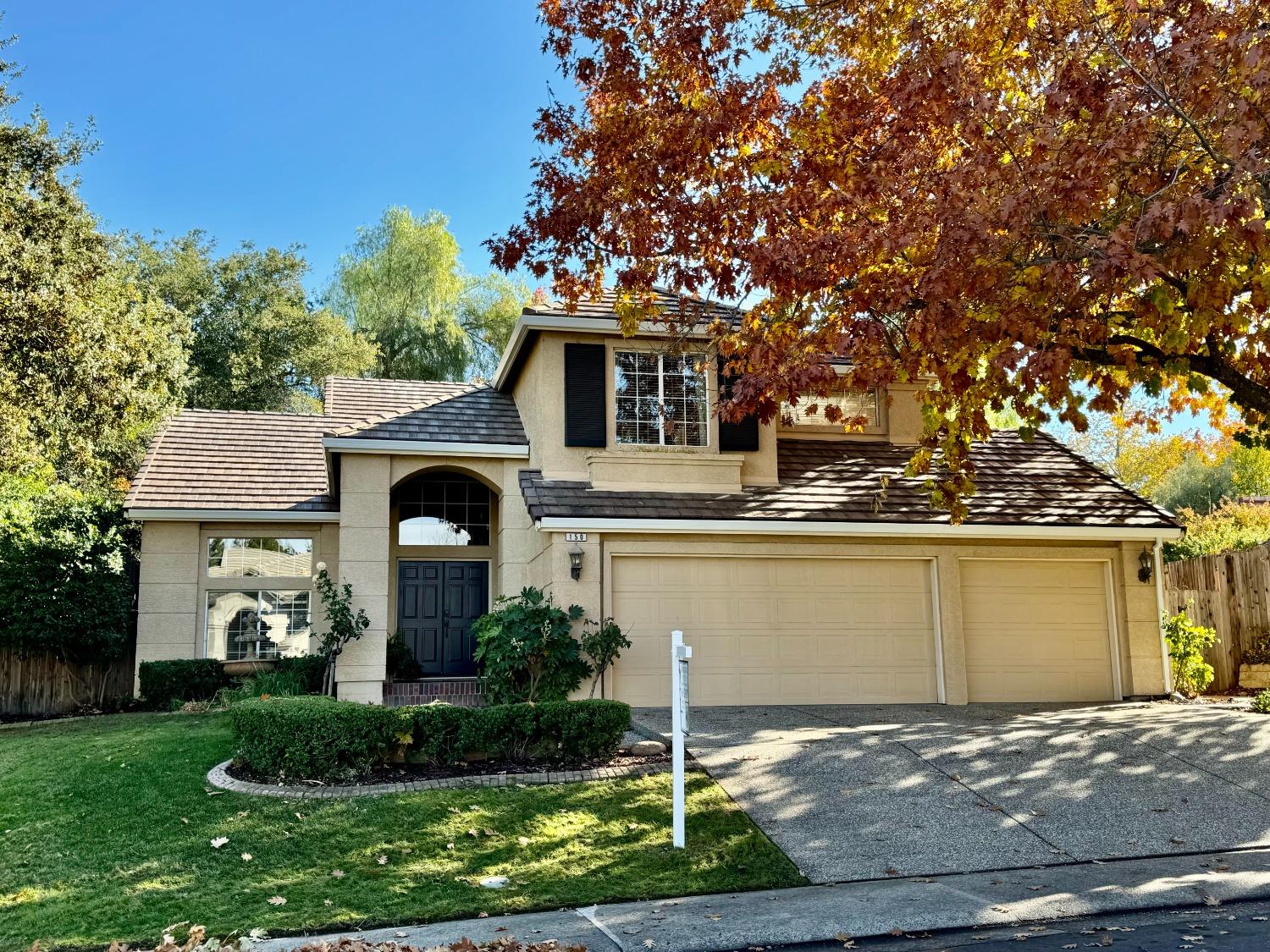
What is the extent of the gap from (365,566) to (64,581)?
5.81 metres

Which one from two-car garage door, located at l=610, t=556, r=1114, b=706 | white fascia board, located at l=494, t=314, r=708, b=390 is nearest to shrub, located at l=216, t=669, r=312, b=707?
two-car garage door, located at l=610, t=556, r=1114, b=706

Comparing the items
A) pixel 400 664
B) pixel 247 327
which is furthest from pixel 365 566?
pixel 247 327

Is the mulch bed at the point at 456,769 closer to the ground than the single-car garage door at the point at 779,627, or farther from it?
closer to the ground

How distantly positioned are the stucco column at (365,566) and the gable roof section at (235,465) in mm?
1485

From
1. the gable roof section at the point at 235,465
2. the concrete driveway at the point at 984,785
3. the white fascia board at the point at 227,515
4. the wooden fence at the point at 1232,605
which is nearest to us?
the concrete driveway at the point at 984,785

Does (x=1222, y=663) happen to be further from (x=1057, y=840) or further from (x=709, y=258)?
(x=709, y=258)

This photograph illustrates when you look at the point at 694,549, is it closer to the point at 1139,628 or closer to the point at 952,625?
the point at 952,625

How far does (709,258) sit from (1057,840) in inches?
270

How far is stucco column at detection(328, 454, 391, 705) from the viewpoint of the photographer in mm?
14570

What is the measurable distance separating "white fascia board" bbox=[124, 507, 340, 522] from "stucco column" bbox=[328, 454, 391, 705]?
8.81 ft

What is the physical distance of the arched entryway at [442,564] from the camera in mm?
16734

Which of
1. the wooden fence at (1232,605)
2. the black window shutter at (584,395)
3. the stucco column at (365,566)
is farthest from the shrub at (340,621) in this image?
the wooden fence at (1232,605)

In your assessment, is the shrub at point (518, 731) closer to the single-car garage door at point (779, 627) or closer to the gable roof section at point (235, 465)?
the single-car garage door at point (779, 627)

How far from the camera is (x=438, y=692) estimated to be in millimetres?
15078
